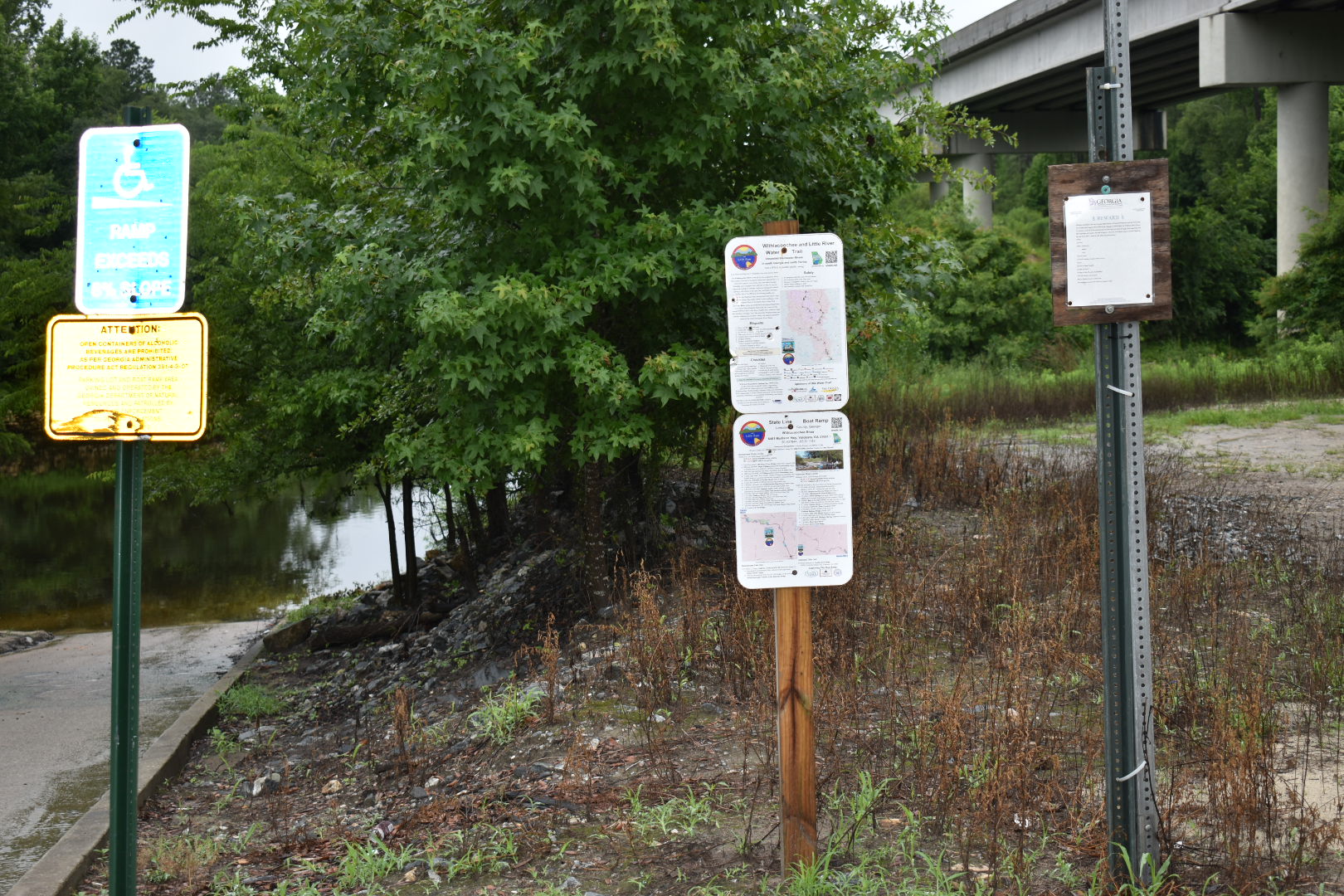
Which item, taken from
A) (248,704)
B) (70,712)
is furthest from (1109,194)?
(70,712)

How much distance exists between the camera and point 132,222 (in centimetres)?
→ 332

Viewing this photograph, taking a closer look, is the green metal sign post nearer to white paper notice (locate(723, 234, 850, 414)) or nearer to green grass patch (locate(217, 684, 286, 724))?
white paper notice (locate(723, 234, 850, 414))

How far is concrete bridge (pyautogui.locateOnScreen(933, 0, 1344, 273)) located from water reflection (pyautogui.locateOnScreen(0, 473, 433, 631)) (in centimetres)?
1568

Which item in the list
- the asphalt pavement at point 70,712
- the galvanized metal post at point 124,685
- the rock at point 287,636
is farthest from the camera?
the rock at point 287,636

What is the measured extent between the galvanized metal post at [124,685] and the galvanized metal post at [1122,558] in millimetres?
2967

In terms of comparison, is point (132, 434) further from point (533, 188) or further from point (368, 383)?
point (368, 383)

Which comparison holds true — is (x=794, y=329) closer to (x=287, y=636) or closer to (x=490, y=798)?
(x=490, y=798)

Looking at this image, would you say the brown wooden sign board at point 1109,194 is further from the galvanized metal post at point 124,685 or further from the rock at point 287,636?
the rock at point 287,636

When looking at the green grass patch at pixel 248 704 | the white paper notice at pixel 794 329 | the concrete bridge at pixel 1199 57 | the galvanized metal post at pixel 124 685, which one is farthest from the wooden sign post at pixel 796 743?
the concrete bridge at pixel 1199 57

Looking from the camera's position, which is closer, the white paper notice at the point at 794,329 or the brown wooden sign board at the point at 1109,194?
the brown wooden sign board at the point at 1109,194

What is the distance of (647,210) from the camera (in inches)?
293

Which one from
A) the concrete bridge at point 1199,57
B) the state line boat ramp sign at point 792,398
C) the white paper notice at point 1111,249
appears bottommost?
the state line boat ramp sign at point 792,398

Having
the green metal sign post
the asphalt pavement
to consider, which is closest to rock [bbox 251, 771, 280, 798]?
the asphalt pavement

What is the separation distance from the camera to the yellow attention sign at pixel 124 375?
3.27 meters
